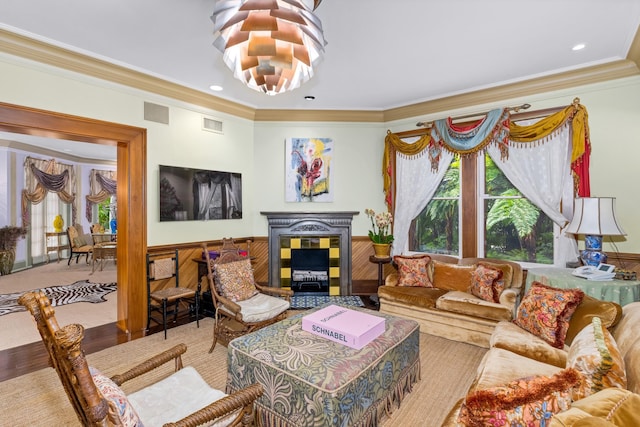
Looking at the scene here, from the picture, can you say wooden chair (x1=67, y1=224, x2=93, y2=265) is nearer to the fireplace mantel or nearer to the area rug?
the fireplace mantel

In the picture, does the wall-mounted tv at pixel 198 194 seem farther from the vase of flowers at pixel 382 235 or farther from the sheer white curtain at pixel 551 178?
the sheer white curtain at pixel 551 178

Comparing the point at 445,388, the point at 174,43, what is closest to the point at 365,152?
the point at 174,43

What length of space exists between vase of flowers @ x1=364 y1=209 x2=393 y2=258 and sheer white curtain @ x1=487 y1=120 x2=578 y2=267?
1818 millimetres

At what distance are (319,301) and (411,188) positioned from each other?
2341mm

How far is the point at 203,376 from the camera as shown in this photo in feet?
9.09

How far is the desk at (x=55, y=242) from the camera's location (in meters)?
8.25

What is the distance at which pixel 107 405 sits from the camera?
1119mm

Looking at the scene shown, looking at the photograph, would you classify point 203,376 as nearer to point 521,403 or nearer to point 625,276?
point 521,403

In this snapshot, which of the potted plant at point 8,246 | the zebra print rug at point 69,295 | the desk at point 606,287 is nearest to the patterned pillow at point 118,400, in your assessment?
the desk at point 606,287

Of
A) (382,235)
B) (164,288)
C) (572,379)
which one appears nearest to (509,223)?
(382,235)

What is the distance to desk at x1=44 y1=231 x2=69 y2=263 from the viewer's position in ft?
27.1

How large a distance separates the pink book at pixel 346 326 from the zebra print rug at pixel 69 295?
4402mm

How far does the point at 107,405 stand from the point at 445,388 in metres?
2.47

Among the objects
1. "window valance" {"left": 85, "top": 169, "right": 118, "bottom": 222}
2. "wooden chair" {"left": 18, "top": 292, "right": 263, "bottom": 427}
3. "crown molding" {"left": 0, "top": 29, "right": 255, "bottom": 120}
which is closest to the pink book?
"wooden chair" {"left": 18, "top": 292, "right": 263, "bottom": 427}
